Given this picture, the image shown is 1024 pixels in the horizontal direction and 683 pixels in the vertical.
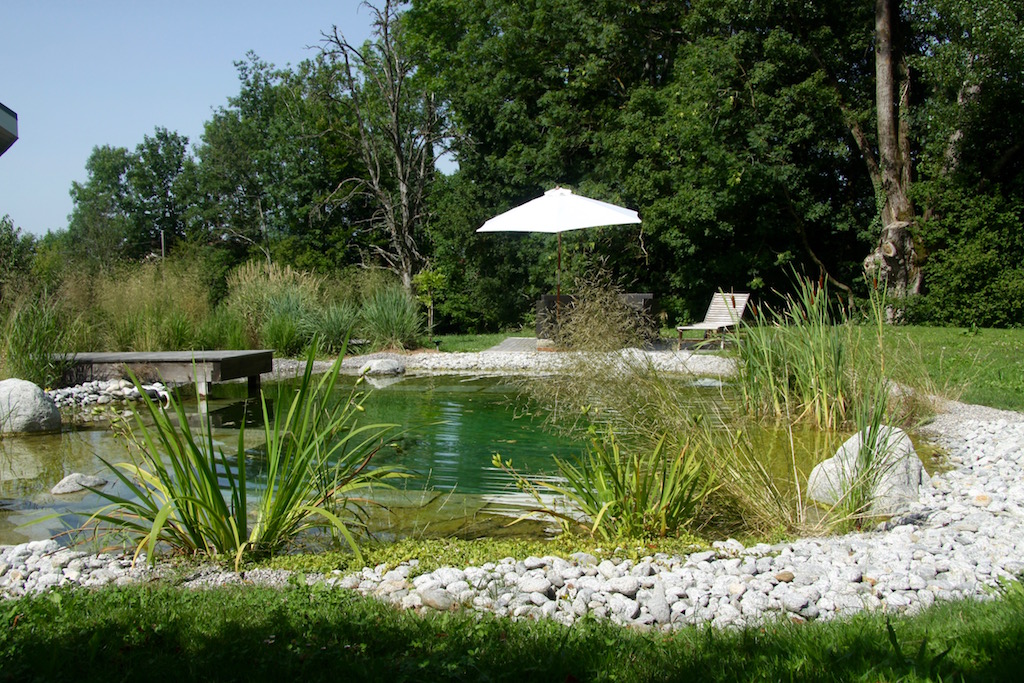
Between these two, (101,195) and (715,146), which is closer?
(715,146)

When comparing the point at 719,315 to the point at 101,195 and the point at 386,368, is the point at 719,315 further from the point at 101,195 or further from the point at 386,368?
the point at 101,195

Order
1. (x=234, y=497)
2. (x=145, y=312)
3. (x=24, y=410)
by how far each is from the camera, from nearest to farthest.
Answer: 1. (x=234, y=497)
2. (x=24, y=410)
3. (x=145, y=312)

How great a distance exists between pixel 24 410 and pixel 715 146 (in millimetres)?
Result: 11679

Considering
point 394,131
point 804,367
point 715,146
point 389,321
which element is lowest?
point 804,367

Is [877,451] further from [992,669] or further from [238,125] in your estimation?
[238,125]

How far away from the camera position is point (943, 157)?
12938mm

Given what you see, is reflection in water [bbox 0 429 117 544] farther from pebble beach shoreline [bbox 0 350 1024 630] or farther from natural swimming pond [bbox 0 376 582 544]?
pebble beach shoreline [bbox 0 350 1024 630]

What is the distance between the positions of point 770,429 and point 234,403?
5.04m

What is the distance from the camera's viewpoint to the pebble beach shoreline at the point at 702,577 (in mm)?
2436

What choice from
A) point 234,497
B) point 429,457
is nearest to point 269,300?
point 429,457

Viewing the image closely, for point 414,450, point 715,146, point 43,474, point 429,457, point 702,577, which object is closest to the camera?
point 702,577

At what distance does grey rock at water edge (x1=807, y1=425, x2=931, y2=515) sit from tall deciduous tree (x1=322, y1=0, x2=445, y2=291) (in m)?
12.3

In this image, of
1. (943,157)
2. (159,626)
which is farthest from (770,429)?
(943,157)

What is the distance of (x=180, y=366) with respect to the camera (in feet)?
23.9
